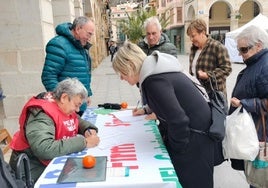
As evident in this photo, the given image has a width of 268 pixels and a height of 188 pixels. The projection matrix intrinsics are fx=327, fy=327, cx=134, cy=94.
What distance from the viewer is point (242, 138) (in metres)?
2.37

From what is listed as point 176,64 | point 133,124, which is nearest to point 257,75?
point 176,64

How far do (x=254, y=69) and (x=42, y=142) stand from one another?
1576 mm

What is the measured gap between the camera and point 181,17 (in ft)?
119

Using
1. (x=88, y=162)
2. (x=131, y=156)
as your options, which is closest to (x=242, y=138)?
(x=131, y=156)

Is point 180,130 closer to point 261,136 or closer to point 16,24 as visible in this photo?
point 261,136

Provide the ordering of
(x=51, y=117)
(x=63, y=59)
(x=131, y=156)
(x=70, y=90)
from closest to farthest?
(x=131, y=156), (x=51, y=117), (x=70, y=90), (x=63, y=59)

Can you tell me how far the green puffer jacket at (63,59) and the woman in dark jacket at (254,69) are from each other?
1.65 meters

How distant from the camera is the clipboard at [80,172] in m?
1.74

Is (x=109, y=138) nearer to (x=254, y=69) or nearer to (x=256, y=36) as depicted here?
(x=254, y=69)

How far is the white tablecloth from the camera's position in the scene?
171 cm

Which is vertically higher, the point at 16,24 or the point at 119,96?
the point at 16,24

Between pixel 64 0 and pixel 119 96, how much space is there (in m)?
3.29

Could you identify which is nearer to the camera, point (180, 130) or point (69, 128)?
point (180, 130)

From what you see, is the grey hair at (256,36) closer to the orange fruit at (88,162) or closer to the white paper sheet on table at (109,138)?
the white paper sheet on table at (109,138)
